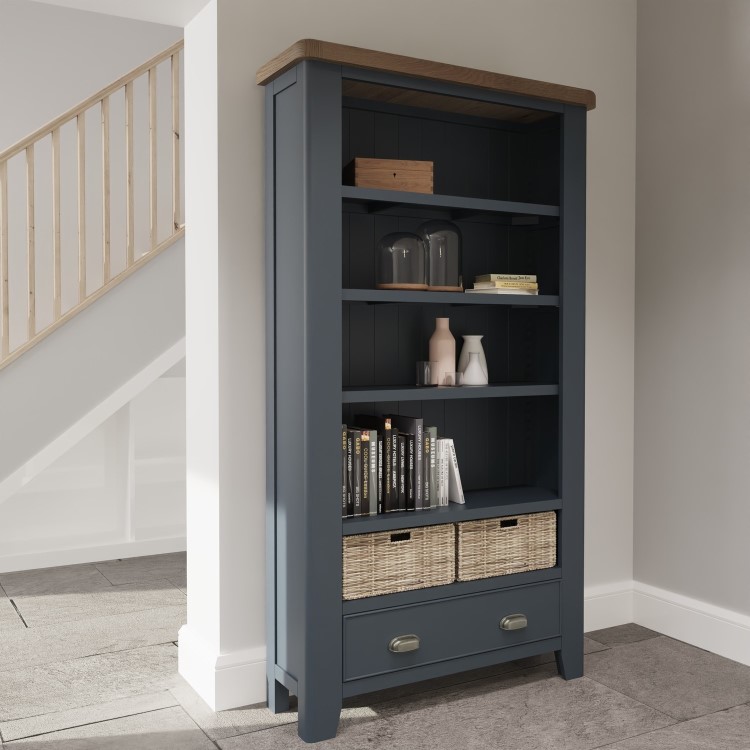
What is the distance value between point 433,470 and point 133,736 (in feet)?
4.05

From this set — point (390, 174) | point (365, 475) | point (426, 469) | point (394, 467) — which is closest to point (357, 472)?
point (365, 475)

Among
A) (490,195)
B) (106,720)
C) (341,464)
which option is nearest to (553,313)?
(490,195)

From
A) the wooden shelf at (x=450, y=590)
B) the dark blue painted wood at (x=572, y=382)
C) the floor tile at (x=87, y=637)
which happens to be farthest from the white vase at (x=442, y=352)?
the floor tile at (x=87, y=637)

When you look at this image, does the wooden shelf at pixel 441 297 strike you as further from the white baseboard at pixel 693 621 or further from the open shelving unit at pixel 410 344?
the white baseboard at pixel 693 621

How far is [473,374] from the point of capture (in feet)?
9.62

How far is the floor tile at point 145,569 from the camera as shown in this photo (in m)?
4.40

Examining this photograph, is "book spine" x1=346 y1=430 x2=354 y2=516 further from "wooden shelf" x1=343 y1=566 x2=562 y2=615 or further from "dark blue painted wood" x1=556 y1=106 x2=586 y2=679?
"dark blue painted wood" x1=556 y1=106 x2=586 y2=679

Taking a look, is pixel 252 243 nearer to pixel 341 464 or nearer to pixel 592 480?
pixel 341 464

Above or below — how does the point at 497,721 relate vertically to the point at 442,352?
below

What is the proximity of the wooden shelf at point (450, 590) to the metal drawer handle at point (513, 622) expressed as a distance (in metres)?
0.11

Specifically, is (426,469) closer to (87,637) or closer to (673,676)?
(673,676)

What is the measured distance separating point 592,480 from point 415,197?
1.52 metres

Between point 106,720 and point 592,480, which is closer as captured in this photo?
point 106,720

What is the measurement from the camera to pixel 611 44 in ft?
11.5
